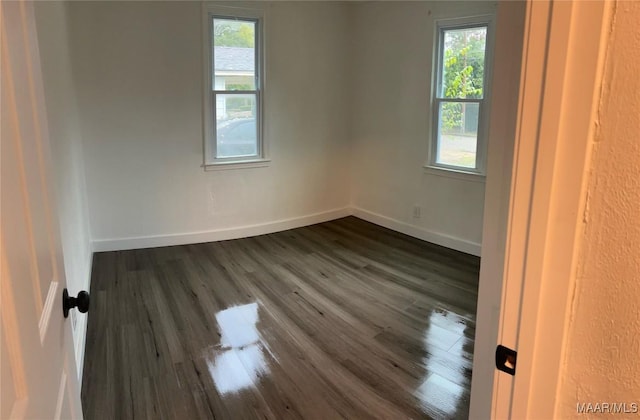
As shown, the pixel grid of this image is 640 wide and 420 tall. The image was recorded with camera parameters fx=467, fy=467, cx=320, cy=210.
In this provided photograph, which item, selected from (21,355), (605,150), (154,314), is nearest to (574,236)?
(605,150)

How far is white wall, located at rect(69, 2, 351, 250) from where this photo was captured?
4199 mm

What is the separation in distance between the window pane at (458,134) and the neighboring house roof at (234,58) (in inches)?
78.6

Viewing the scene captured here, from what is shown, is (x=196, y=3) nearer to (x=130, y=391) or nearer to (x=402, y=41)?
(x=402, y=41)

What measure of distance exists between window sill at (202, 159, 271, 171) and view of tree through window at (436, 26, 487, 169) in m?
1.86

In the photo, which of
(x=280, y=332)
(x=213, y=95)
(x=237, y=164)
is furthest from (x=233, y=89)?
(x=280, y=332)

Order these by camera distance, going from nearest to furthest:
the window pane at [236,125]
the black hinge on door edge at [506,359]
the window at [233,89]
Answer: the black hinge on door edge at [506,359] → the window at [233,89] → the window pane at [236,125]

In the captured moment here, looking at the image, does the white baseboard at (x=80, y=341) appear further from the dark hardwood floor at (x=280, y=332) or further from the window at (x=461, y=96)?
the window at (x=461, y=96)

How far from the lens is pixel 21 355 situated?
75 centimetres

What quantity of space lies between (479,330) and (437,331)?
1947 millimetres

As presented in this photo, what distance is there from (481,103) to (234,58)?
2.45 metres

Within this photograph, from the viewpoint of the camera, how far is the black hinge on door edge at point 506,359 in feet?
3.02

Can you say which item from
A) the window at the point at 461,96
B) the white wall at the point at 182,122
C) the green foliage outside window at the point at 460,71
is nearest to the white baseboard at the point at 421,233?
the white wall at the point at 182,122

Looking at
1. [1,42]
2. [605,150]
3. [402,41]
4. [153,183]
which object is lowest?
[153,183]

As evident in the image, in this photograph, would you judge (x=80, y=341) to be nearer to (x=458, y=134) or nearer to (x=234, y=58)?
(x=234, y=58)
